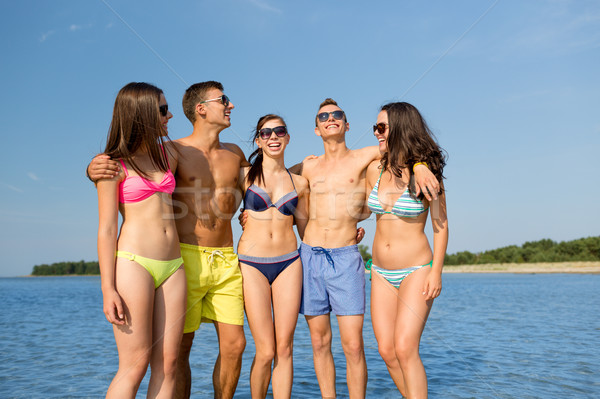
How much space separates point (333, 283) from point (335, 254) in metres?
0.35


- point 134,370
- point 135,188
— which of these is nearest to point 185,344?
point 134,370

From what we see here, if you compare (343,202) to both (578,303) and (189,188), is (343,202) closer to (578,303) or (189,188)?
(189,188)

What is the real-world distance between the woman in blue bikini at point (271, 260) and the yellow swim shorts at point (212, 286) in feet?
0.41

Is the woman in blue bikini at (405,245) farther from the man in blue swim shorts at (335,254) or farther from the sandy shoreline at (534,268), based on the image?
the sandy shoreline at (534,268)

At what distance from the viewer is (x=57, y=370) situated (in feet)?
31.2

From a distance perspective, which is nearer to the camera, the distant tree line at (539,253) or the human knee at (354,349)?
the human knee at (354,349)

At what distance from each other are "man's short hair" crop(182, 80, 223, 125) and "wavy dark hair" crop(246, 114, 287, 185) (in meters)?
0.65

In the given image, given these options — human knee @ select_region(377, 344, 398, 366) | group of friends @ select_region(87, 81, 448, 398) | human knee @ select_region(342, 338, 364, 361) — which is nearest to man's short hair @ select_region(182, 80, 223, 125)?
group of friends @ select_region(87, 81, 448, 398)

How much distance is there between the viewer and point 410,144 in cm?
455

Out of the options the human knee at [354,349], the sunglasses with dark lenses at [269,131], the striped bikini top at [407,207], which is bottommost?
the human knee at [354,349]

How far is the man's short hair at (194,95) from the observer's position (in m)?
5.32

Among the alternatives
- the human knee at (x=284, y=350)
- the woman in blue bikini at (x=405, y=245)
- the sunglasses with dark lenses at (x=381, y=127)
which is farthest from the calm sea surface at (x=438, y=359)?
the sunglasses with dark lenses at (x=381, y=127)

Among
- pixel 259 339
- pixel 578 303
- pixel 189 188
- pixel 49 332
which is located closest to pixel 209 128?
pixel 189 188

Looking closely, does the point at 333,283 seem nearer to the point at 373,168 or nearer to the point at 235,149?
the point at 373,168
